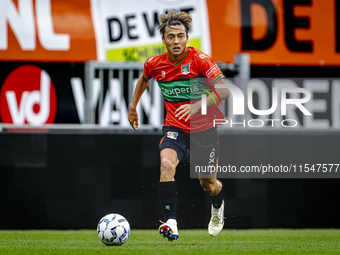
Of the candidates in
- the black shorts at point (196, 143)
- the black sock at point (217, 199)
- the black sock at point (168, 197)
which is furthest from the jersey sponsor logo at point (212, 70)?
the black sock at point (217, 199)

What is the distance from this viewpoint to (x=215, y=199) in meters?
6.23

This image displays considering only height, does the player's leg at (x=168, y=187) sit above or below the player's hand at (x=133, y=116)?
A: below

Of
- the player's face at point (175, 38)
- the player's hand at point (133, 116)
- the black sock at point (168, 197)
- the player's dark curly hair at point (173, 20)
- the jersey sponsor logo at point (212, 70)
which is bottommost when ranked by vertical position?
the black sock at point (168, 197)

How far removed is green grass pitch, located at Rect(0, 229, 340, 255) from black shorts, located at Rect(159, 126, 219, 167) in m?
0.93

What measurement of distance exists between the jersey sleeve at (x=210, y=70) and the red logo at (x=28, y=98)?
4.86 meters

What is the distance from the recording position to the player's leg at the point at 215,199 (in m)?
6.07

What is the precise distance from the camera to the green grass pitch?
486 centimetres

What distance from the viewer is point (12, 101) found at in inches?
383

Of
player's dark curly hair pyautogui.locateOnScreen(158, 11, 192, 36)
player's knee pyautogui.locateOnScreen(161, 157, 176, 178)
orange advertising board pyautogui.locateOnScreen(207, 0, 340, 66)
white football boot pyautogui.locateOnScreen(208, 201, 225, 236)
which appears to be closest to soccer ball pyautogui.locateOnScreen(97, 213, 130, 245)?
player's knee pyautogui.locateOnScreen(161, 157, 176, 178)

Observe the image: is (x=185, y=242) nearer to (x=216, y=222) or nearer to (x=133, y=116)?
(x=216, y=222)

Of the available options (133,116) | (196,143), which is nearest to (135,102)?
(133,116)

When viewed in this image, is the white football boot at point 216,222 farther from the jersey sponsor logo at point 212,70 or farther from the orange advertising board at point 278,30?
the orange advertising board at point 278,30

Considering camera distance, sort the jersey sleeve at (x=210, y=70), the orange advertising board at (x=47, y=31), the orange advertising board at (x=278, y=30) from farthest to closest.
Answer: the orange advertising board at (x=278, y=30)
the orange advertising board at (x=47, y=31)
the jersey sleeve at (x=210, y=70)

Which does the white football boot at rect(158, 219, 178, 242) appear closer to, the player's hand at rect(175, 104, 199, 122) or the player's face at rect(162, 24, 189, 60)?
the player's hand at rect(175, 104, 199, 122)
